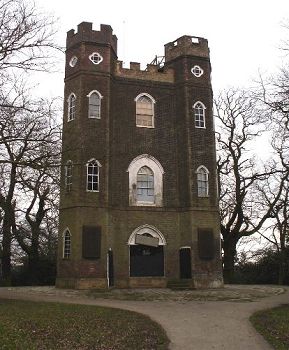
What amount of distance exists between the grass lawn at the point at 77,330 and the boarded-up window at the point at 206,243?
11.2 metres

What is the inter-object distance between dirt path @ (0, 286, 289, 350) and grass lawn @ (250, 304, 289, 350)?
0.24 m

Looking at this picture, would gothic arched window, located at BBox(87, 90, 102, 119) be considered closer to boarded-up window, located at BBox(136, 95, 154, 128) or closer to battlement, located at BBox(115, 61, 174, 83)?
battlement, located at BBox(115, 61, 174, 83)

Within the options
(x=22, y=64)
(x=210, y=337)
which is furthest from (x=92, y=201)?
(x=210, y=337)

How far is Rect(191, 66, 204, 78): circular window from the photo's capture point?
29.0 meters

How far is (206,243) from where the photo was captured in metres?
26.0

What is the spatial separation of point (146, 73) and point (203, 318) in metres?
18.5

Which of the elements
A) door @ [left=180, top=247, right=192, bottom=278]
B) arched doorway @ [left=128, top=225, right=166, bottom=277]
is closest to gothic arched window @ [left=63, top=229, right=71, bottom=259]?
arched doorway @ [left=128, top=225, right=166, bottom=277]

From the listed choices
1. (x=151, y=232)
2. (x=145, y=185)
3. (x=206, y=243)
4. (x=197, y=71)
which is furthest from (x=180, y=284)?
(x=197, y=71)

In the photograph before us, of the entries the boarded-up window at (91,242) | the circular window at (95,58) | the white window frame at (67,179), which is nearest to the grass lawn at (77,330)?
the boarded-up window at (91,242)

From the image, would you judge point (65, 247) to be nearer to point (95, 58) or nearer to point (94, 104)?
point (94, 104)

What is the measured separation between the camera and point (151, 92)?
2872cm

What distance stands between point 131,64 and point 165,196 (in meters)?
8.56

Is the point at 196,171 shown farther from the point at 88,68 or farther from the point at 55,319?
the point at 55,319

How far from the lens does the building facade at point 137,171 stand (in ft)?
82.6
